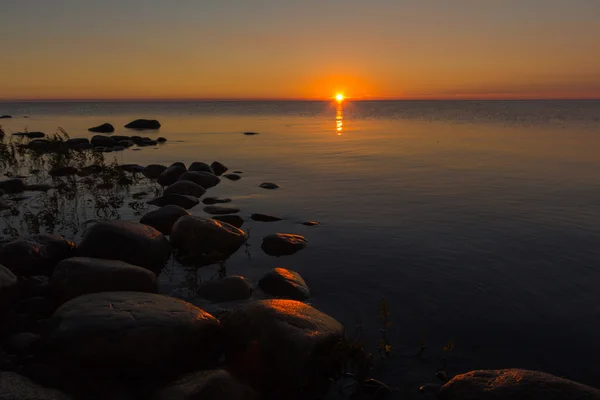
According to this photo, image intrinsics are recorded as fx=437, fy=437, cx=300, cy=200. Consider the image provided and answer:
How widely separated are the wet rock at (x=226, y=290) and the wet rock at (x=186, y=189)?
7648 millimetres

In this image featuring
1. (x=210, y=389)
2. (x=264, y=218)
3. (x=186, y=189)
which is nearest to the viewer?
(x=210, y=389)

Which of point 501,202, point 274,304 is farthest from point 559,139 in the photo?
point 274,304

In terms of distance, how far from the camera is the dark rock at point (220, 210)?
1277cm

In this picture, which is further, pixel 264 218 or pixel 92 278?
pixel 264 218

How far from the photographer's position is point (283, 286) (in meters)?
7.46

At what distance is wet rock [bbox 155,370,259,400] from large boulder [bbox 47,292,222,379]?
1.55ft

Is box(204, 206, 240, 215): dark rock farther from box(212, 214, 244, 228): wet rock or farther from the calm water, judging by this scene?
box(212, 214, 244, 228): wet rock

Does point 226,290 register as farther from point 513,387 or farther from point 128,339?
point 513,387

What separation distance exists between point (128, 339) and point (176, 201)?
9033 millimetres

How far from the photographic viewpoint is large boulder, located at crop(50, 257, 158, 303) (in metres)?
6.43

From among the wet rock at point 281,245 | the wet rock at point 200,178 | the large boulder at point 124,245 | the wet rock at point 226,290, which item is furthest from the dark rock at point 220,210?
the wet rock at point 226,290

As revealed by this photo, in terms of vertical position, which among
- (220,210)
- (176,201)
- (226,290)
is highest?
(176,201)

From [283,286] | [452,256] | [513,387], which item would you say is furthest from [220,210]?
[513,387]

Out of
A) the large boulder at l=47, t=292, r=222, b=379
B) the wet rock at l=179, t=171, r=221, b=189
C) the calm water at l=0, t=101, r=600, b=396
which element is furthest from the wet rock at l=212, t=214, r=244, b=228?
the large boulder at l=47, t=292, r=222, b=379
